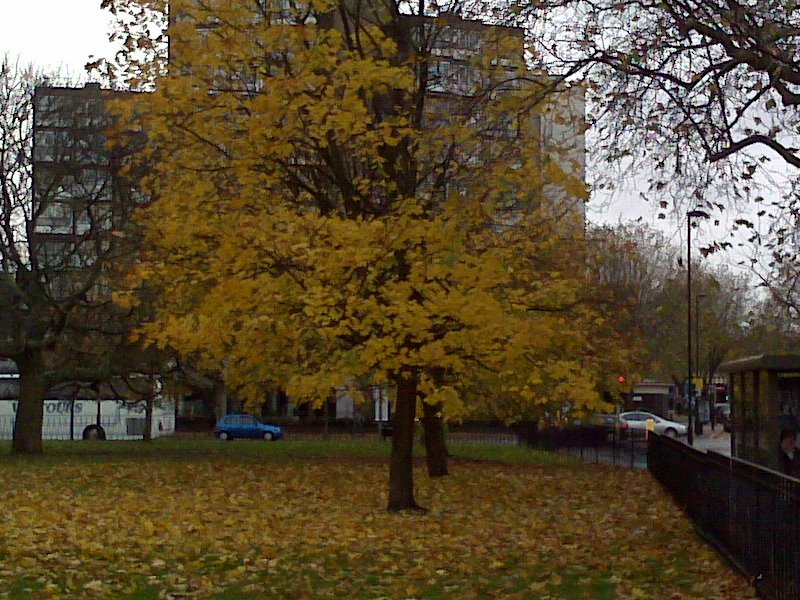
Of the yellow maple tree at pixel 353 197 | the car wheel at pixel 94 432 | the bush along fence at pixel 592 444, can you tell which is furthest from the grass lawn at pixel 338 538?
the car wheel at pixel 94 432

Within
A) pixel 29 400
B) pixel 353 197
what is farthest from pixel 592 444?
pixel 353 197

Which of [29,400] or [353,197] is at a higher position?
[353,197]

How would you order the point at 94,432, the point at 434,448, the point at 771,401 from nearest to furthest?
the point at 771,401 < the point at 434,448 < the point at 94,432

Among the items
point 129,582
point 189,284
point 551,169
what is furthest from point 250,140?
point 129,582

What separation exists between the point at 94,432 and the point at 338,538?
4570 cm

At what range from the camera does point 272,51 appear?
56.3ft

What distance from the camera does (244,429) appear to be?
2424 inches

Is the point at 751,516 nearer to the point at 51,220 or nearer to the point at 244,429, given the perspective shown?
the point at 51,220

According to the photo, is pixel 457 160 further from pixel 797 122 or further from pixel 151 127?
pixel 797 122

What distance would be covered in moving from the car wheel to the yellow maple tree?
4005 centimetres

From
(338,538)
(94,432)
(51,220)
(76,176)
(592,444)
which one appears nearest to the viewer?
(338,538)

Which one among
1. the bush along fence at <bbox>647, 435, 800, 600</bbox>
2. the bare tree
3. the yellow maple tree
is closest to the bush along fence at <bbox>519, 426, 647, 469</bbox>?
the bare tree

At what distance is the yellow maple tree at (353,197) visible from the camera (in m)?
16.0

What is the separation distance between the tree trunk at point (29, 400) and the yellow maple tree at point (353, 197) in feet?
58.1
